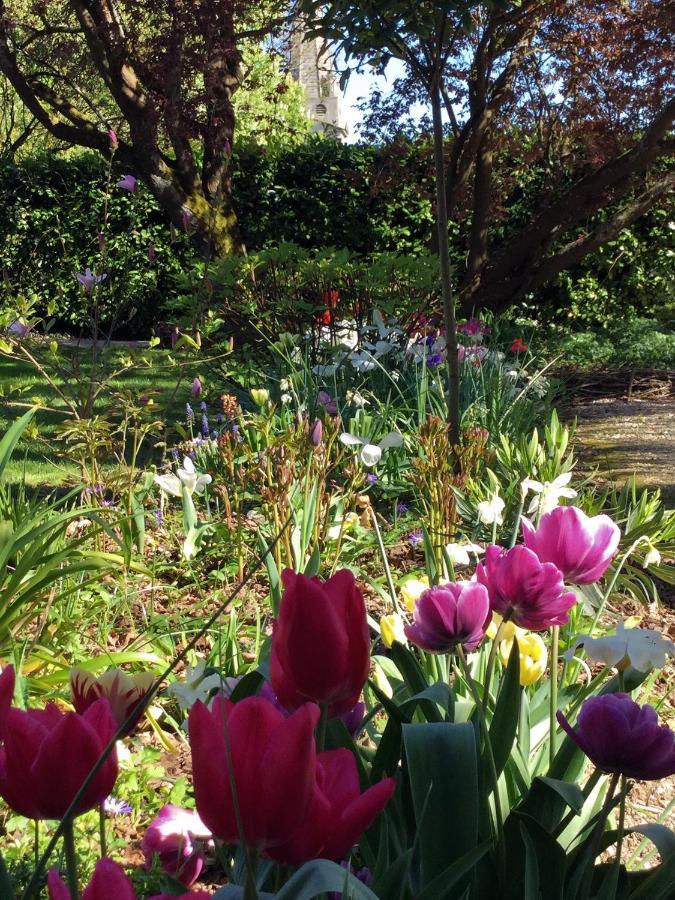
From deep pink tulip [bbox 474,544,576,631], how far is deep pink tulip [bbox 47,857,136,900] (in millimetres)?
620

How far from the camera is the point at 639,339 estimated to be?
893 centimetres

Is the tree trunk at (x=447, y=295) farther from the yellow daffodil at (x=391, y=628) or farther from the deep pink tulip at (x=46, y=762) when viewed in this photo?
the deep pink tulip at (x=46, y=762)

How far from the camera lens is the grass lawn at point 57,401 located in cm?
373

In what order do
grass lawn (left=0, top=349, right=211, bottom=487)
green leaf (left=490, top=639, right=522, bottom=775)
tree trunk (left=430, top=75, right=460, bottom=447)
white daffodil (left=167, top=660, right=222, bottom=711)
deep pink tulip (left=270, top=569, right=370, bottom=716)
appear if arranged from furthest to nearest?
1. grass lawn (left=0, top=349, right=211, bottom=487)
2. tree trunk (left=430, top=75, right=460, bottom=447)
3. white daffodil (left=167, top=660, right=222, bottom=711)
4. green leaf (left=490, top=639, right=522, bottom=775)
5. deep pink tulip (left=270, top=569, right=370, bottom=716)

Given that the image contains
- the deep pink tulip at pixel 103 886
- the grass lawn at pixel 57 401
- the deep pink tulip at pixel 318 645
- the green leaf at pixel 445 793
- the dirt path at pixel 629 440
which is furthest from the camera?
the dirt path at pixel 629 440

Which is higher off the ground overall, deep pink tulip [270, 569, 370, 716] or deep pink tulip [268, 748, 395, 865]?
deep pink tulip [270, 569, 370, 716]

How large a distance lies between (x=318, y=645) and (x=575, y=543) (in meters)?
0.51

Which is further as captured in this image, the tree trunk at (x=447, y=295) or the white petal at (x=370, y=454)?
the tree trunk at (x=447, y=295)

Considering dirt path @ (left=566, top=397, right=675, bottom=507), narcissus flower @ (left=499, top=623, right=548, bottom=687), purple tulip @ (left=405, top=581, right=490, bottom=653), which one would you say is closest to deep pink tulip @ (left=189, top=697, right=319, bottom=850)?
purple tulip @ (left=405, top=581, right=490, bottom=653)

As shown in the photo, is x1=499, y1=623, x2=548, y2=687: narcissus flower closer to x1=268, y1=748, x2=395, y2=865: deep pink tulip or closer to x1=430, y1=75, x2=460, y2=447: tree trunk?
x1=268, y1=748, x2=395, y2=865: deep pink tulip

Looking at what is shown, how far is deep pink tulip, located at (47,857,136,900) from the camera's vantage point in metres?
0.51

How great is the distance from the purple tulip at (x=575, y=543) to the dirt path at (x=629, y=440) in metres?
3.18

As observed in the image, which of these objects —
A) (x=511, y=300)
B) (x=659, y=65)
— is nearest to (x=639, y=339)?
(x=511, y=300)

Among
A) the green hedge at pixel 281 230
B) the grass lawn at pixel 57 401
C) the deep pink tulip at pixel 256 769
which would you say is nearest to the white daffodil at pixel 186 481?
the grass lawn at pixel 57 401
